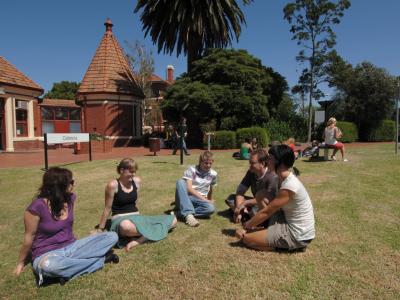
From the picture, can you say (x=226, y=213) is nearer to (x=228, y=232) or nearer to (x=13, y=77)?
(x=228, y=232)

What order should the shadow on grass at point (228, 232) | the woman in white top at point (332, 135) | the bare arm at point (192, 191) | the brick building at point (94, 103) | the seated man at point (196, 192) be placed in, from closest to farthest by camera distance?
the shadow on grass at point (228, 232) → the seated man at point (196, 192) → the bare arm at point (192, 191) → the woman in white top at point (332, 135) → the brick building at point (94, 103)

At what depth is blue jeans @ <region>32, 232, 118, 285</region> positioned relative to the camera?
313 cm

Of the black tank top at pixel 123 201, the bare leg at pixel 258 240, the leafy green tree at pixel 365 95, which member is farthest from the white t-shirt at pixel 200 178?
the leafy green tree at pixel 365 95

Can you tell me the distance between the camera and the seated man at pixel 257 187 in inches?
168

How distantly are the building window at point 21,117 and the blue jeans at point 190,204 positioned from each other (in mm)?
16978

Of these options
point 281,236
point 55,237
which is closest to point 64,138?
point 55,237

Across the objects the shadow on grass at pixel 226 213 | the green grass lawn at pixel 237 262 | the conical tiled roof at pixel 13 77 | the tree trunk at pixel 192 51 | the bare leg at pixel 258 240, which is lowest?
the green grass lawn at pixel 237 262

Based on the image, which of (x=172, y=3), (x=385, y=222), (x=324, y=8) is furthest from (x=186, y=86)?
(x=385, y=222)

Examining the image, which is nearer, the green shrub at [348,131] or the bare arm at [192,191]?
the bare arm at [192,191]

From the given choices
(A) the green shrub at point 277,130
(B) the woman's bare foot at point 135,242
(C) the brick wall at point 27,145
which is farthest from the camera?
(A) the green shrub at point 277,130

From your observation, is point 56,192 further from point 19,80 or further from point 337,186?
point 19,80

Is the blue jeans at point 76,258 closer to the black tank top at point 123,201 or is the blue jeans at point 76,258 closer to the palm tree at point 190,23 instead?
the black tank top at point 123,201

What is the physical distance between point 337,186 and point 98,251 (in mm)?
5624

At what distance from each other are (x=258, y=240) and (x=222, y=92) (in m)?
15.9
